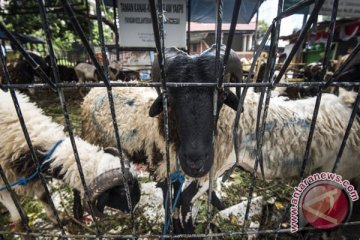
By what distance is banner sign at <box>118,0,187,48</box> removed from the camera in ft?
13.8

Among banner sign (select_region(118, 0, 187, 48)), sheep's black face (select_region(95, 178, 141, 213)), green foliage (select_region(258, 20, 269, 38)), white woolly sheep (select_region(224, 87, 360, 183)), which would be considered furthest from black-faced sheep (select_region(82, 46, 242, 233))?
green foliage (select_region(258, 20, 269, 38))

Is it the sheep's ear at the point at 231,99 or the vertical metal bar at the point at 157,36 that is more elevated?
the vertical metal bar at the point at 157,36

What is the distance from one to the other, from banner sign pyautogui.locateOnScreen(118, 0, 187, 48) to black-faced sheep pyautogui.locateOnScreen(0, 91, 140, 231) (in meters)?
2.49

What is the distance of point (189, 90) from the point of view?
5.10 feet

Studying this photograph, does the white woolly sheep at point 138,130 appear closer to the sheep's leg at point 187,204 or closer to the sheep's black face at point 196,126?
the sheep's leg at point 187,204

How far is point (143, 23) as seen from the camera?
4.25 meters

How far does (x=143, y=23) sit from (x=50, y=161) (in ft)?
10.4

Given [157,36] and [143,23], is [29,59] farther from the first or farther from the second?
[143,23]

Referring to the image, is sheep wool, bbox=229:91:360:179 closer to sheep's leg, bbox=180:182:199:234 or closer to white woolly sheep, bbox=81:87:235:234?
white woolly sheep, bbox=81:87:235:234

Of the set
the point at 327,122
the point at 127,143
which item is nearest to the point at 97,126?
the point at 127,143

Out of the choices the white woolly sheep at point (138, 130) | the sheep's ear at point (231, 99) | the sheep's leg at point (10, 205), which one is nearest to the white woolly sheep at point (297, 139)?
the white woolly sheep at point (138, 130)

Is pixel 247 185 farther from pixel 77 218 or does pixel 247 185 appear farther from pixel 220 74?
pixel 220 74

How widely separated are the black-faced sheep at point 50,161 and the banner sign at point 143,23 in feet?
8.17

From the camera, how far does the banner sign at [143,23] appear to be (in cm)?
421
